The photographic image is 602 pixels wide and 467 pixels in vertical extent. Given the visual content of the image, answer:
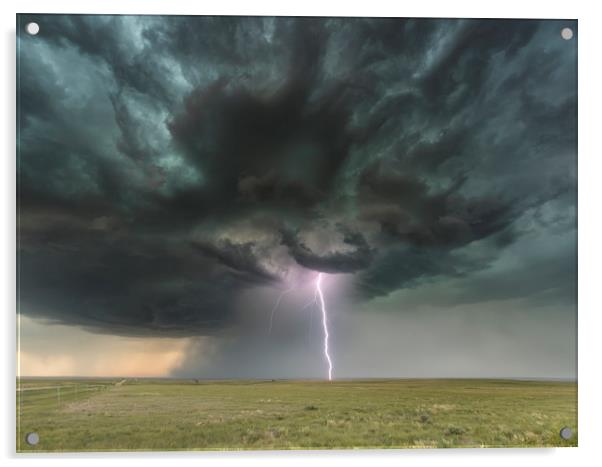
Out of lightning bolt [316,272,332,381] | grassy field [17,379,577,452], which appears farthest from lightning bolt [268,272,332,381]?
grassy field [17,379,577,452]

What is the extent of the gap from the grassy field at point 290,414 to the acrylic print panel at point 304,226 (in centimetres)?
2

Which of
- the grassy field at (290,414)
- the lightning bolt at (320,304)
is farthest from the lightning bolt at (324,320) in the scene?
the grassy field at (290,414)

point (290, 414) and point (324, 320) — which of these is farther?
point (324, 320)

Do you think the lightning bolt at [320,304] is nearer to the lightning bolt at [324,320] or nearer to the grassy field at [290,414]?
the lightning bolt at [324,320]

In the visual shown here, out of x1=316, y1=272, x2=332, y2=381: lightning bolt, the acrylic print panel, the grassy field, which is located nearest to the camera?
the grassy field

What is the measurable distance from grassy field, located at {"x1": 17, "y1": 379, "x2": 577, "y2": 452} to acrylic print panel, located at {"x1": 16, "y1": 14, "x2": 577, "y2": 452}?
25 millimetres

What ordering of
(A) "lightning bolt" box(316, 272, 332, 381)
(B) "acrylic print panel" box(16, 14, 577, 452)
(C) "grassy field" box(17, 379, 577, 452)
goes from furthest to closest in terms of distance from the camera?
(A) "lightning bolt" box(316, 272, 332, 381) < (B) "acrylic print panel" box(16, 14, 577, 452) < (C) "grassy field" box(17, 379, 577, 452)

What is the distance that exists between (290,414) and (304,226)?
7.07ft

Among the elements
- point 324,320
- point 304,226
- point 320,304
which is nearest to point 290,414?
point 324,320

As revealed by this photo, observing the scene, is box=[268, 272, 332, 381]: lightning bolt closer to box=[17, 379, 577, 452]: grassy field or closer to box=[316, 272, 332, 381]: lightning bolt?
box=[316, 272, 332, 381]: lightning bolt

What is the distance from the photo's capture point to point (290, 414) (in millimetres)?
6477

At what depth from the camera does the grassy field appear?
20.9 ft

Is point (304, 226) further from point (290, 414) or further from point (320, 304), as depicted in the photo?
point (290, 414)

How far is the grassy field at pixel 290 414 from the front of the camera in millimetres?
6375
